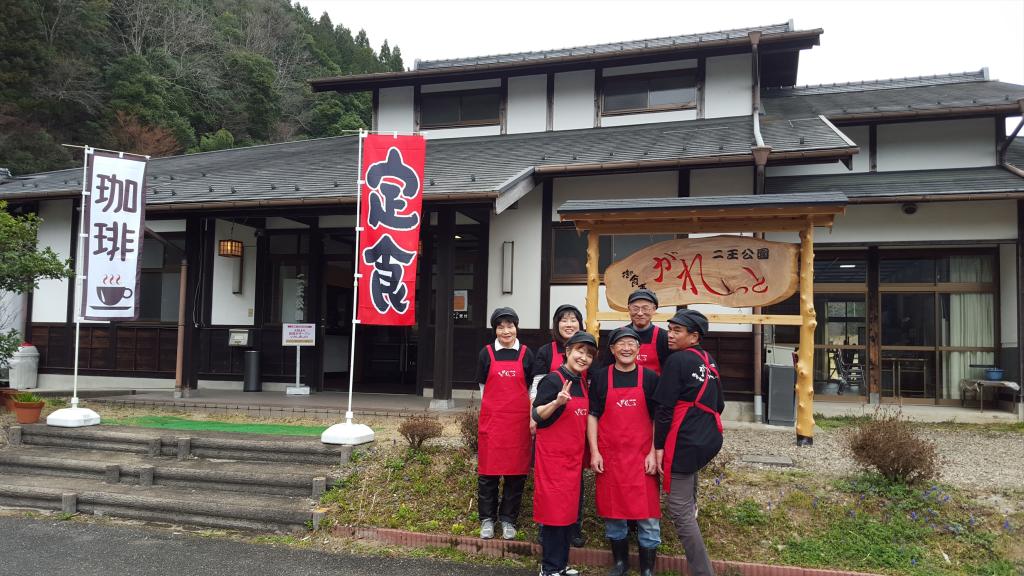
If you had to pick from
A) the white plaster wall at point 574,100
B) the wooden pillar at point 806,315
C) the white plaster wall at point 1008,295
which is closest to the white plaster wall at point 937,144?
the white plaster wall at point 1008,295

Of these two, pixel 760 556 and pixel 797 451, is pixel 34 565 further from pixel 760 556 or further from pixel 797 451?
pixel 797 451

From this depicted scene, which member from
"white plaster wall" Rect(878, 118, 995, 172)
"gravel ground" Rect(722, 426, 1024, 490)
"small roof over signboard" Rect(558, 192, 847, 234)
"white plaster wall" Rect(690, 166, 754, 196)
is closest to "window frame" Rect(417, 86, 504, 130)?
"white plaster wall" Rect(690, 166, 754, 196)

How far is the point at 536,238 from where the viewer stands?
390 inches

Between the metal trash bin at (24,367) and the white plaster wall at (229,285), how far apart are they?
3870 mm

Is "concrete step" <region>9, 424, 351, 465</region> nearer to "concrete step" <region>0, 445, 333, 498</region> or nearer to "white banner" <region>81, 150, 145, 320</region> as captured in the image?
"concrete step" <region>0, 445, 333, 498</region>

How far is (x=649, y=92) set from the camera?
449 inches

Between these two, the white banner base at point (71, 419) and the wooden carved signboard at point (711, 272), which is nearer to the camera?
the wooden carved signboard at point (711, 272)

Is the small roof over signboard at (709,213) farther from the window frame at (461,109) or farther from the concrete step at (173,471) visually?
the window frame at (461,109)

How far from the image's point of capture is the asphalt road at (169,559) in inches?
175

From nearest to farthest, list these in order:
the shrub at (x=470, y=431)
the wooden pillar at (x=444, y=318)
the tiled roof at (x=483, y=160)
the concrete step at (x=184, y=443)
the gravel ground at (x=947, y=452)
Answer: the gravel ground at (x=947, y=452), the shrub at (x=470, y=431), the concrete step at (x=184, y=443), the tiled roof at (x=483, y=160), the wooden pillar at (x=444, y=318)

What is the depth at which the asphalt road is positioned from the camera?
175 inches

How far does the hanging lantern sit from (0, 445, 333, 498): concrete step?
15.2 feet

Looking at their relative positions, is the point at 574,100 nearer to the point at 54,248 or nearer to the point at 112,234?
the point at 112,234

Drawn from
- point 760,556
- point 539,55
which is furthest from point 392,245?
point 539,55
